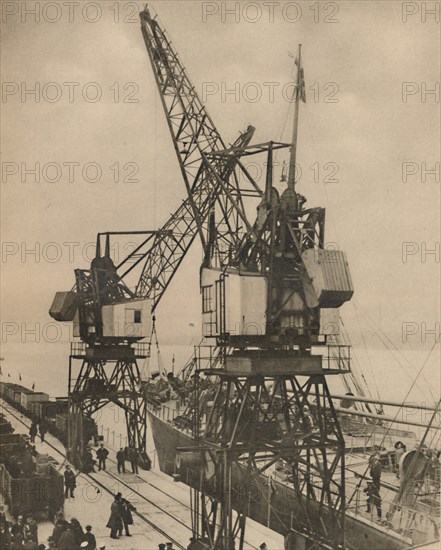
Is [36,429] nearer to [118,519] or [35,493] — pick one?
[35,493]

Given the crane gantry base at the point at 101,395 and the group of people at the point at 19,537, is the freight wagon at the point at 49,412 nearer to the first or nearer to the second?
the crane gantry base at the point at 101,395

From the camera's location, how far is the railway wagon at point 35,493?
17.2 meters

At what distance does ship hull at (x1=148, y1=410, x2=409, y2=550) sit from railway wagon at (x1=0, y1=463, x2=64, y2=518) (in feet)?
12.6

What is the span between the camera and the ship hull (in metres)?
16.8

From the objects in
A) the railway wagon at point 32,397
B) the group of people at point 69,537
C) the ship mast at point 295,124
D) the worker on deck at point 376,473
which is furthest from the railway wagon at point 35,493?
the railway wagon at point 32,397

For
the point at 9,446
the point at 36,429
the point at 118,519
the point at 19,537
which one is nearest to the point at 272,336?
the point at 118,519

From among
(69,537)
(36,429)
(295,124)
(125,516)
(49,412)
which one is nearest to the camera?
(69,537)

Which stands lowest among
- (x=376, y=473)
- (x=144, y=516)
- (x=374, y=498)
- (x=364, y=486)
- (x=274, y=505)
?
(x=274, y=505)

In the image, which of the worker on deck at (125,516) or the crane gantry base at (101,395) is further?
the crane gantry base at (101,395)

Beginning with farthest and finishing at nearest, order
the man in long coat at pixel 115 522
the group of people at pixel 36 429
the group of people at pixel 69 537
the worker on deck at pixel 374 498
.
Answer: the group of people at pixel 36 429
the worker on deck at pixel 374 498
the man in long coat at pixel 115 522
the group of people at pixel 69 537

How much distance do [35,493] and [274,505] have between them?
8349 millimetres

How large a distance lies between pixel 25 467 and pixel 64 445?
12.1 m

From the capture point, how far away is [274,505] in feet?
71.2

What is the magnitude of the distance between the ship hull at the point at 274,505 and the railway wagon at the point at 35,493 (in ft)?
12.6
